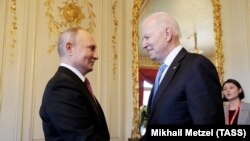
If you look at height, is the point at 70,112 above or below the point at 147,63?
below

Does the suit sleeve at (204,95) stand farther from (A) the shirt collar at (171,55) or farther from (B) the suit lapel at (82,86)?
(B) the suit lapel at (82,86)

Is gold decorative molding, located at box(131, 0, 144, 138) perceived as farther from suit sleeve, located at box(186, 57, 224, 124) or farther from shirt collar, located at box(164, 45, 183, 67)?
suit sleeve, located at box(186, 57, 224, 124)

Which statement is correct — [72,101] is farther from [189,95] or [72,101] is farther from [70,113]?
[189,95]

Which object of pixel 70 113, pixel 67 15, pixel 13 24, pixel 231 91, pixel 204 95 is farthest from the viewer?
pixel 67 15

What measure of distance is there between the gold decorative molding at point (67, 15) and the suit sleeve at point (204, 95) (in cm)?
220

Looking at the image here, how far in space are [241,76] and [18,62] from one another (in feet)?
8.07

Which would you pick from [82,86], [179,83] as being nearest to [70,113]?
[82,86]

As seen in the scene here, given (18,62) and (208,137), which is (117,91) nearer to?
(18,62)

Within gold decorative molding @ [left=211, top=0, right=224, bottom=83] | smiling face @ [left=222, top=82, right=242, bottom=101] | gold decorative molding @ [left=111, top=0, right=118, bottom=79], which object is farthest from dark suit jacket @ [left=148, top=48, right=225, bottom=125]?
gold decorative molding @ [left=211, top=0, right=224, bottom=83]

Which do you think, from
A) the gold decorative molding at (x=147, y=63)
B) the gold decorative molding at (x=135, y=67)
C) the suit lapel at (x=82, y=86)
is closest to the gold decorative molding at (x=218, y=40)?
the gold decorative molding at (x=147, y=63)

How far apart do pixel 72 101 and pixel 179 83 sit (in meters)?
0.50

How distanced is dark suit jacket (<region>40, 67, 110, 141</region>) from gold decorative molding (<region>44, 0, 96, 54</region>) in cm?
180

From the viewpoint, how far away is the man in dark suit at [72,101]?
1.42 meters

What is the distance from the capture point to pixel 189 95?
52.3 inches
